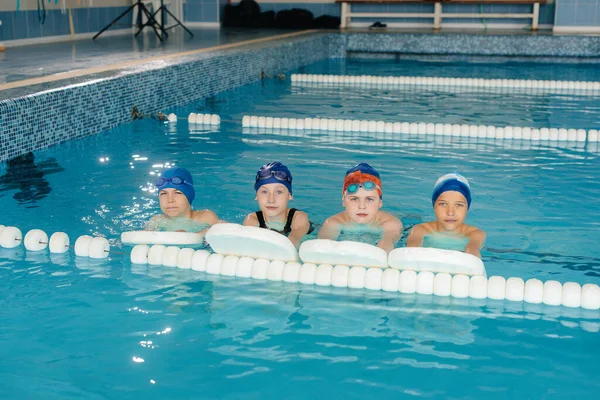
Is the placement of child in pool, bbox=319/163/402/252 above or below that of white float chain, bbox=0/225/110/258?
above

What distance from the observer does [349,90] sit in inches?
454

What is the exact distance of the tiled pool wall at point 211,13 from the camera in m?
12.5

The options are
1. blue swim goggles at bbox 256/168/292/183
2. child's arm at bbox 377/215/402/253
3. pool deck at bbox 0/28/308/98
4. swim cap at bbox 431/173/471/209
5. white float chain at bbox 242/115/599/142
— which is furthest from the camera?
pool deck at bbox 0/28/308/98

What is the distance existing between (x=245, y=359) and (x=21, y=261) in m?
1.82

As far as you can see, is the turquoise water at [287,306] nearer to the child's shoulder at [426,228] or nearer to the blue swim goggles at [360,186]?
the child's shoulder at [426,228]

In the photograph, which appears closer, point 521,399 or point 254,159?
point 521,399

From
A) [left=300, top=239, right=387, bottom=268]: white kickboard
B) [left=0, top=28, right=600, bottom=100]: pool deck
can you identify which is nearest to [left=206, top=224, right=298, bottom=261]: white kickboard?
[left=300, top=239, right=387, bottom=268]: white kickboard

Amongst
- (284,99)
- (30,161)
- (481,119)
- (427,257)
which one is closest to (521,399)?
(427,257)

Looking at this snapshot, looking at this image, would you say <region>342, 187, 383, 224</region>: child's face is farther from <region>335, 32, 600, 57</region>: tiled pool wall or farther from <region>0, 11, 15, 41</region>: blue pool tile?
<region>335, 32, 600, 57</region>: tiled pool wall

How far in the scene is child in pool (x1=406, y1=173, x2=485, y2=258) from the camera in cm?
423

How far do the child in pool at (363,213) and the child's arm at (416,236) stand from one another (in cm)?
10

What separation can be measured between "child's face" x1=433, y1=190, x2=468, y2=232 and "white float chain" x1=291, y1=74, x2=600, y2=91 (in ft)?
25.9

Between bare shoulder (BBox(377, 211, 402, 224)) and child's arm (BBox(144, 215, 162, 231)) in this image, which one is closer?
bare shoulder (BBox(377, 211, 402, 224))

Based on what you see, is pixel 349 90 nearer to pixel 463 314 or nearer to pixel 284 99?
pixel 284 99
